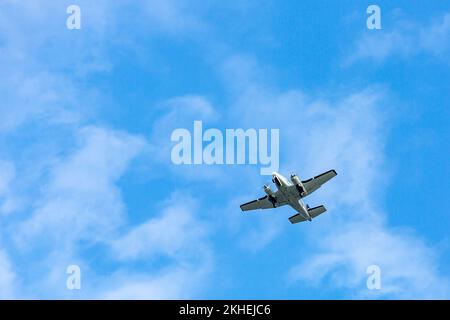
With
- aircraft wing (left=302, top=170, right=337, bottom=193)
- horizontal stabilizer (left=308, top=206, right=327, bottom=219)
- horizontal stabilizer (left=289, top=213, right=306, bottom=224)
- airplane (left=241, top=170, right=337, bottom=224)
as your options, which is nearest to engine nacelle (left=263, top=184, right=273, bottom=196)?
airplane (left=241, top=170, right=337, bottom=224)

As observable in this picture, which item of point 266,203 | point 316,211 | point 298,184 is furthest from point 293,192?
point 316,211

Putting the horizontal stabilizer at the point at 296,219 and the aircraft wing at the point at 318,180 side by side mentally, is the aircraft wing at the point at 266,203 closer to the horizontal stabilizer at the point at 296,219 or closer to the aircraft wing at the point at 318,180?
the aircraft wing at the point at 318,180

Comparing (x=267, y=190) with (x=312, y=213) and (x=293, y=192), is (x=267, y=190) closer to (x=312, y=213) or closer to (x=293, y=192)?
(x=293, y=192)

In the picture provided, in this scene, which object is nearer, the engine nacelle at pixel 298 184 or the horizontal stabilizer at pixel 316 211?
the engine nacelle at pixel 298 184

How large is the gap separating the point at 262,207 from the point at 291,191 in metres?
10.9

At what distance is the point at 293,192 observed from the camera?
110875 millimetres

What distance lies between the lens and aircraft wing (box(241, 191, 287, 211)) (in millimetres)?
113050

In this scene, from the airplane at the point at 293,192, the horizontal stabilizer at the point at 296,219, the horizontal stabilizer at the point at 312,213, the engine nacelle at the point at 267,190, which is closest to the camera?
the airplane at the point at 293,192

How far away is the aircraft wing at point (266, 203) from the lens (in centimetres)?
11305

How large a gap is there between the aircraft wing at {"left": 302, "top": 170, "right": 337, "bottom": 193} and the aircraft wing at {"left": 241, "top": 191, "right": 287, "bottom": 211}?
4.60 meters

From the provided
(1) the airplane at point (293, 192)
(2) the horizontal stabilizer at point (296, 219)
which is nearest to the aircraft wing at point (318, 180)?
(1) the airplane at point (293, 192)

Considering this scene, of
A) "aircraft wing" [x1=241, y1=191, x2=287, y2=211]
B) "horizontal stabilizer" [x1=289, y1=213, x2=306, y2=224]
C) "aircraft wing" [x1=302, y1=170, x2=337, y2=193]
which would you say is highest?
"aircraft wing" [x1=302, y1=170, x2=337, y2=193]

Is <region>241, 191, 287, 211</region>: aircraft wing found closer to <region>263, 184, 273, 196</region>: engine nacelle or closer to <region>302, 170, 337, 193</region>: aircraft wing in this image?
<region>263, 184, 273, 196</region>: engine nacelle
